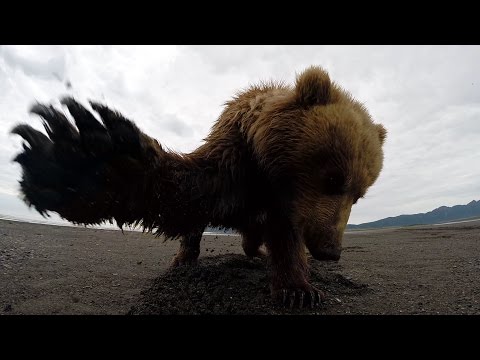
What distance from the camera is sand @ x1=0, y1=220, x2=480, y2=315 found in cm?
254

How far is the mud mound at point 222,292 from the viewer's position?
8.29 feet

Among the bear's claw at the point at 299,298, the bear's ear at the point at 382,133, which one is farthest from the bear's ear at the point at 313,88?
the bear's claw at the point at 299,298

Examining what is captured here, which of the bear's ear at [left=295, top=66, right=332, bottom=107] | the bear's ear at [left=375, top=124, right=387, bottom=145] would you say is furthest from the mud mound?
the bear's ear at [left=295, top=66, right=332, bottom=107]

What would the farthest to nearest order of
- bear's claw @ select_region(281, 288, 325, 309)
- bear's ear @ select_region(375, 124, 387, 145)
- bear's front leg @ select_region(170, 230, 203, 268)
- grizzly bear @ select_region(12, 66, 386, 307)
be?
1. bear's front leg @ select_region(170, 230, 203, 268)
2. bear's ear @ select_region(375, 124, 387, 145)
3. bear's claw @ select_region(281, 288, 325, 309)
4. grizzly bear @ select_region(12, 66, 386, 307)

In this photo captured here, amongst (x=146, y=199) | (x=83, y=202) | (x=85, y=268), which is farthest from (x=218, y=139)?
(x=85, y=268)

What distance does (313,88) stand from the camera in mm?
2715

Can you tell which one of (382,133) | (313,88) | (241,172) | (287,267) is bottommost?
(287,267)

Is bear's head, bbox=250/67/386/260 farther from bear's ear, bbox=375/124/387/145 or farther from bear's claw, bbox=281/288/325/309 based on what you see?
bear's ear, bbox=375/124/387/145

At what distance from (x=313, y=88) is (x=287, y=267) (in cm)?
140

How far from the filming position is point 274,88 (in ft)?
11.6

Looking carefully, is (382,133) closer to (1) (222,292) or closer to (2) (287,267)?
(2) (287,267)

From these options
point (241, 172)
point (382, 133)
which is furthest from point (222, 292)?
point (382, 133)
